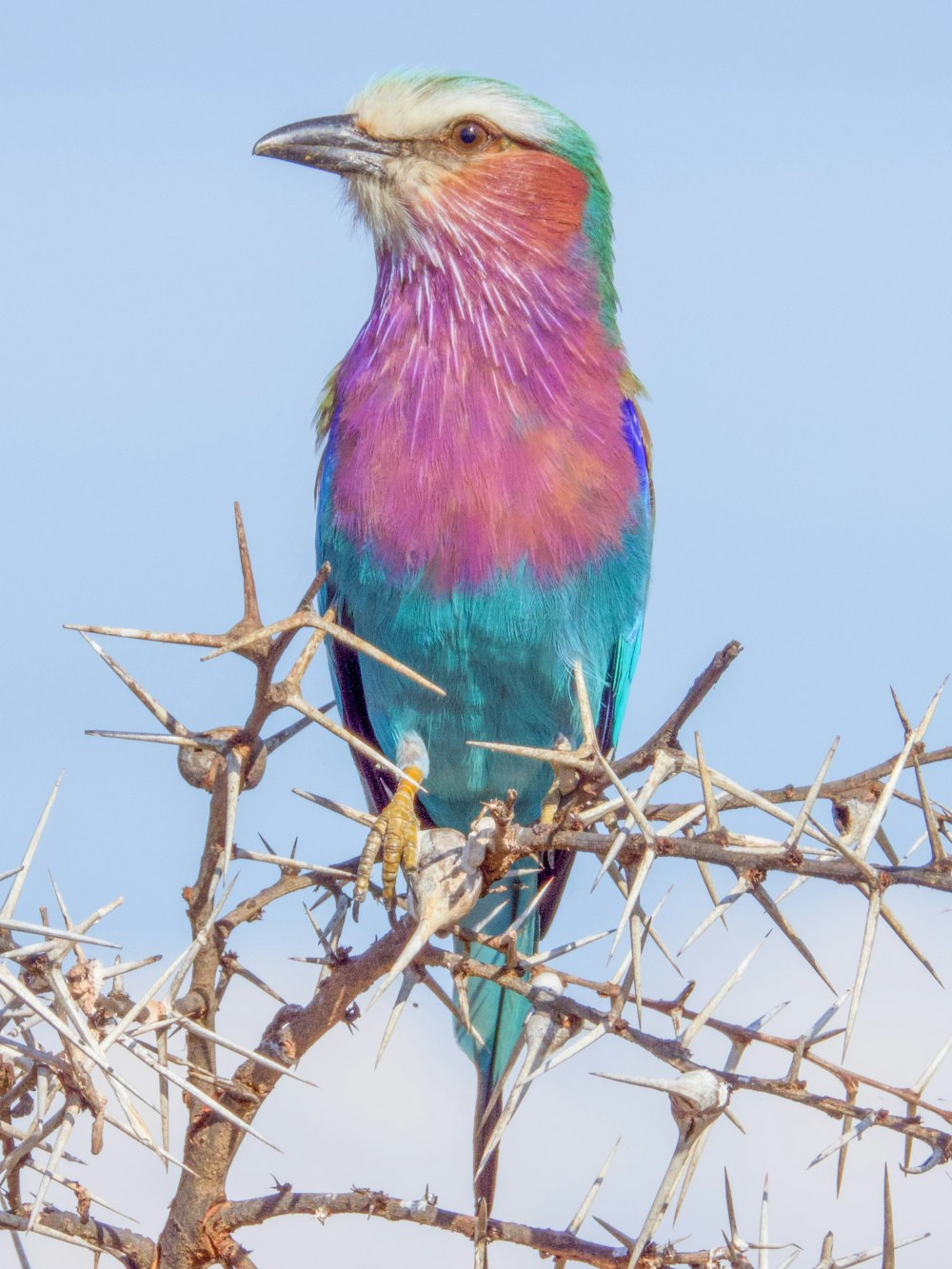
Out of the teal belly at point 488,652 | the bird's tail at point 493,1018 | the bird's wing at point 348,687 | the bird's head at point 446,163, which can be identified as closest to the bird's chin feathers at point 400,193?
the bird's head at point 446,163

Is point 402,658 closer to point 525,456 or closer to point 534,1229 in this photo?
point 525,456

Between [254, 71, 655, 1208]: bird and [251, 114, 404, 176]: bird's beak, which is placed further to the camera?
[251, 114, 404, 176]: bird's beak

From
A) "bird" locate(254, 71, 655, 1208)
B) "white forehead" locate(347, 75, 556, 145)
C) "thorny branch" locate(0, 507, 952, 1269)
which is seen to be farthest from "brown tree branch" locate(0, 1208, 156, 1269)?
"white forehead" locate(347, 75, 556, 145)

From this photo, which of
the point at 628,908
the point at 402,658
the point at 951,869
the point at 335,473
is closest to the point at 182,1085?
the point at 628,908

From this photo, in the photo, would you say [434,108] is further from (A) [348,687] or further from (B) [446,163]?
Result: (A) [348,687]

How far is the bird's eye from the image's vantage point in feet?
14.0

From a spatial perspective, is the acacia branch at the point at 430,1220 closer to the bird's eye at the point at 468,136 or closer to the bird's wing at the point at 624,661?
the bird's wing at the point at 624,661

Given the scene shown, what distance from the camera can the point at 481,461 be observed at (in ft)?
12.5

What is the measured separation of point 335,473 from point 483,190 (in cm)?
96

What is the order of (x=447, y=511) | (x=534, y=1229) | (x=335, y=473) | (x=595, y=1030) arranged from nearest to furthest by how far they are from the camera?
(x=595, y=1030)
(x=534, y=1229)
(x=447, y=511)
(x=335, y=473)

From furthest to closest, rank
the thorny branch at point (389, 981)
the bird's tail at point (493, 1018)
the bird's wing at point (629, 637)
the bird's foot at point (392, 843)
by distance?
the bird's wing at point (629, 637), the bird's tail at point (493, 1018), the bird's foot at point (392, 843), the thorny branch at point (389, 981)

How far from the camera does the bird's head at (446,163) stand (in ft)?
13.8

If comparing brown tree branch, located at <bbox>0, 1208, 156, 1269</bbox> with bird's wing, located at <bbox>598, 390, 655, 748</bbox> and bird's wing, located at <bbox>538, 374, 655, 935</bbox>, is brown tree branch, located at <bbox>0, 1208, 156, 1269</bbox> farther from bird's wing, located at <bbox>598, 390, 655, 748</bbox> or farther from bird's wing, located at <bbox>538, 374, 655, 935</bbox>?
bird's wing, located at <bbox>598, 390, 655, 748</bbox>

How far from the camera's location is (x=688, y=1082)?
2.23m
